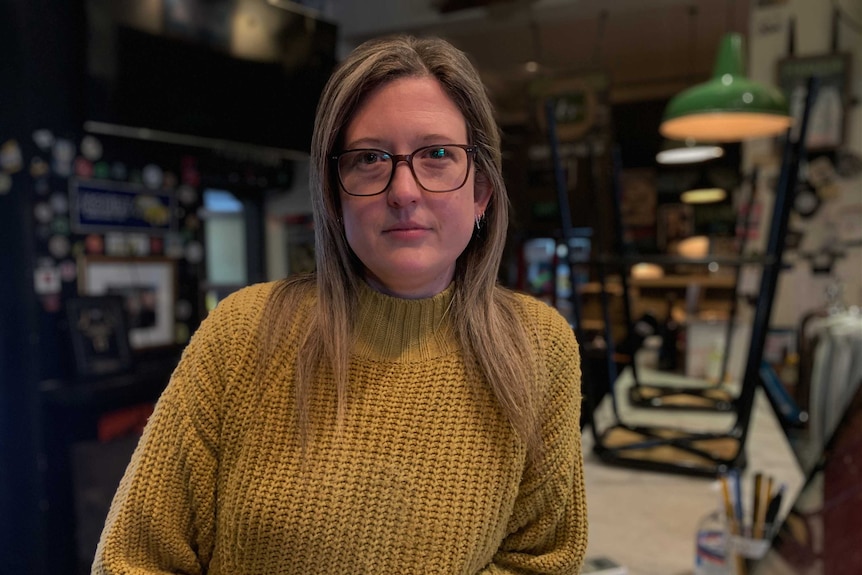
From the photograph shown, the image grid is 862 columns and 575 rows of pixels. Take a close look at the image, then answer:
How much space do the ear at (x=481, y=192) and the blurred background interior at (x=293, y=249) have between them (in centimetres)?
17

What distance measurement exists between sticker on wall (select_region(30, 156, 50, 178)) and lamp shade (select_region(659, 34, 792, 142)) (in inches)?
82.8

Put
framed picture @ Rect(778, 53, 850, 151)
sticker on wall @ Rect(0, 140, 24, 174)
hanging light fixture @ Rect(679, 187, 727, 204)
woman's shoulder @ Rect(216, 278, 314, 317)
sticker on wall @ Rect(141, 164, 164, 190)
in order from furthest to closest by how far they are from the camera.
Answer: hanging light fixture @ Rect(679, 187, 727, 204) < framed picture @ Rect(778, 53, 850, 151) < sticker on wall @ Rect(141, 164, 164, 190) < sticker on wall @ Rect(0, 140, 24, 174) < woman's shoulder @ Rect(216, 278, 314, 317)

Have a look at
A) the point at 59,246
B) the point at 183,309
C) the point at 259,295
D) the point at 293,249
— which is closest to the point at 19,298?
the point at 59,246

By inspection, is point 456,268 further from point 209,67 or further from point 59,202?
point 209,67

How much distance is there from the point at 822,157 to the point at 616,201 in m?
2.07

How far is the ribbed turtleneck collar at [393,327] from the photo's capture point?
29.4 inches

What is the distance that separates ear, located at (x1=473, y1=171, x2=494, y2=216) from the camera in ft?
2.47

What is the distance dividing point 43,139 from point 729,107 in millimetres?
2204

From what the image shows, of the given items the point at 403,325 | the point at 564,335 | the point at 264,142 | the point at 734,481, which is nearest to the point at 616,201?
the point at 734,481

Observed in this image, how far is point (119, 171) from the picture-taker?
2.40m

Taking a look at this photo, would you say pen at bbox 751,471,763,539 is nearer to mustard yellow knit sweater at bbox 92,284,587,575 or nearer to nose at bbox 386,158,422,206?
mustard yellow knit sweater at bbox 92,284,587,575

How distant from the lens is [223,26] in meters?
2.60

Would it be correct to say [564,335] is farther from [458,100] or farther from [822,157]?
[822,157]

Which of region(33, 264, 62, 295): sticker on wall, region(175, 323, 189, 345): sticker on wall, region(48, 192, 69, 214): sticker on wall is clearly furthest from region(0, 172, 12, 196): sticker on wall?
region(175, 323, 189, 345): sticker on wall
